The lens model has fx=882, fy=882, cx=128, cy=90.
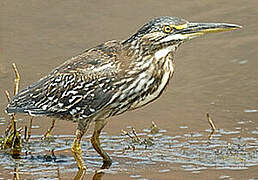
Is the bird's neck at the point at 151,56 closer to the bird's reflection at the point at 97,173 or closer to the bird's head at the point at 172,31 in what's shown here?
the bird's head at the point at 172,31

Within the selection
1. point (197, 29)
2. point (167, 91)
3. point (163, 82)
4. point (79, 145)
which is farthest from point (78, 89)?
point (167, 91)

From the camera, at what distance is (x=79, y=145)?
33.7 feet

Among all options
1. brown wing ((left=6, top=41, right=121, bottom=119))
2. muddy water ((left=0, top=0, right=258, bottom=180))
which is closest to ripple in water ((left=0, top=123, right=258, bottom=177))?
muddy water ((left=0, top=0, right=258, bottom=180))

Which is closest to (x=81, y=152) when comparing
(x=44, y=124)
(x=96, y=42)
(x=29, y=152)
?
(x=29, y=152)

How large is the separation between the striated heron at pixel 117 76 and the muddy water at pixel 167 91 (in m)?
0.66

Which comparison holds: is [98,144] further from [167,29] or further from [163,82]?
[167,29]

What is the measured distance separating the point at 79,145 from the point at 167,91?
10.2 ft

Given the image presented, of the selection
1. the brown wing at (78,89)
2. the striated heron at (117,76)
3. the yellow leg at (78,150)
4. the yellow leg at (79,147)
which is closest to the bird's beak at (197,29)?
the striated heron at (117,76)

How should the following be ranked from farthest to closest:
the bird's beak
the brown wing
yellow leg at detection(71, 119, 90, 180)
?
1. yellow leg at detection(71, 119, 90, 180)
2. the brown wing
3. the bird's beak

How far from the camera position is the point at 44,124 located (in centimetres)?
1173

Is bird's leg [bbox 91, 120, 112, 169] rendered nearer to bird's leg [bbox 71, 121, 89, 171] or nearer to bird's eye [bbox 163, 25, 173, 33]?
bird's leg [bbox 71, 121, 89, 171]

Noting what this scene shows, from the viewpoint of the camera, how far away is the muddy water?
10.2m

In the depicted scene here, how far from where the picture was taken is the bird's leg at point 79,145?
10.1 metres

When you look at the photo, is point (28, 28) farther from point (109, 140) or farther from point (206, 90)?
point (109, 140)
